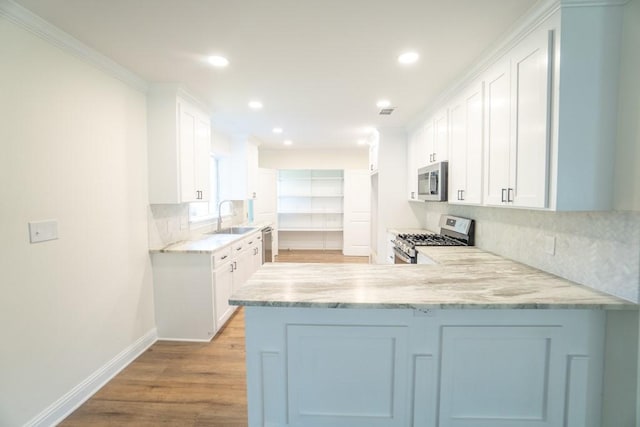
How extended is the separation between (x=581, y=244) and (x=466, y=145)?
1.17 meters

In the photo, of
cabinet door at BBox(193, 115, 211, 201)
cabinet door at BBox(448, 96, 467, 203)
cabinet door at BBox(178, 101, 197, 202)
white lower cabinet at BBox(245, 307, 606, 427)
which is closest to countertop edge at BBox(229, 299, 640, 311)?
white lower cabinet at BBox(245, 307, 606, 427)

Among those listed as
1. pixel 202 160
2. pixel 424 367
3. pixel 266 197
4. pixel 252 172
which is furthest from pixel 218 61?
pixel 266 197

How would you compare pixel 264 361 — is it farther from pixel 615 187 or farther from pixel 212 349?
pixel 615 187

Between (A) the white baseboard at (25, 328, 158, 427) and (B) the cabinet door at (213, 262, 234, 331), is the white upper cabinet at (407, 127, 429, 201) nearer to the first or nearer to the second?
(B) the cabinet door at (213, 262, 234, 331)

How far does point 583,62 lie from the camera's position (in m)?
1.45

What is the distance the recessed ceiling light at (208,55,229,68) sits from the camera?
2.22 m

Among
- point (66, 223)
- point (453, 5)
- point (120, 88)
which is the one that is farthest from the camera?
point (120, 88)

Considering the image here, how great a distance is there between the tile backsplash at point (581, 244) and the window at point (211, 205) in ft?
11.4

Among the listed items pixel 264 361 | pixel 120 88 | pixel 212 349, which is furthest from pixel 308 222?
pixel 264 361

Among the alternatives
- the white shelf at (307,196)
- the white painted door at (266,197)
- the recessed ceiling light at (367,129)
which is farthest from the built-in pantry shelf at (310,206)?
the recessed ceiling light at (367,129)

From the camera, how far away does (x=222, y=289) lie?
10.1ft

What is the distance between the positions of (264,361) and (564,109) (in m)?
2.09

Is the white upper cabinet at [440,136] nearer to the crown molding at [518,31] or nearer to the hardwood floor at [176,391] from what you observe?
the crown molding at [518,31]

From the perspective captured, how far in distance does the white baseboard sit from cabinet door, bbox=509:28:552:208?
3271 mm
